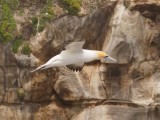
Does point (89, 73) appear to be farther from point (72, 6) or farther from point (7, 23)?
point (7, 23)

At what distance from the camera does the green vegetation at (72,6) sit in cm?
1438

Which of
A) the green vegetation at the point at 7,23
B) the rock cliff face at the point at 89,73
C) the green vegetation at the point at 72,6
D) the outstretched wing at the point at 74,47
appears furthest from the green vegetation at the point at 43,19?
the outstretched wing at the point at 74,47

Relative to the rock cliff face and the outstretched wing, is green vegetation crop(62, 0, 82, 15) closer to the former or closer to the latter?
the rock cliff face

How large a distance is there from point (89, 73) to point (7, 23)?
2.62 meters

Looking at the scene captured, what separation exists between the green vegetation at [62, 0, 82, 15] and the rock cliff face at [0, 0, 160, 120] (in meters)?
0.16

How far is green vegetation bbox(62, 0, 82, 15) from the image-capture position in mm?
14383

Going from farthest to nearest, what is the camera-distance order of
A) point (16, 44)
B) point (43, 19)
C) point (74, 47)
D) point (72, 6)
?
point (72, 6)
point (43, 19)
point (16, 44)
point (74, 47)

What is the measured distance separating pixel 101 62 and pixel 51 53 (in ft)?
4.53

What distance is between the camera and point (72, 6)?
14.4m

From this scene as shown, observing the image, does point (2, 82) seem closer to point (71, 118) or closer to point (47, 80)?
point (47, 80)

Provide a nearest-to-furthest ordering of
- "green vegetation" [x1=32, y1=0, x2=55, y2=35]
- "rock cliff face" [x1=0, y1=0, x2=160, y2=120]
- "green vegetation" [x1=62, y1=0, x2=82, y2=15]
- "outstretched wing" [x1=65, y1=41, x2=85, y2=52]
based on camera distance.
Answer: "outstretched wing" [x1=65, y1=41, x2=85, y2=52], "rock cliff face" [x1=0, y1=0, x2=160, y2=120], "green vegetation" [x1=32, y1=0, x2=55, y2=35], "green vegetation" [x1=62, y1=0, x2=82, y2=15]

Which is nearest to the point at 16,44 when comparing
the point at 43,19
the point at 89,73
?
the point at 43,19

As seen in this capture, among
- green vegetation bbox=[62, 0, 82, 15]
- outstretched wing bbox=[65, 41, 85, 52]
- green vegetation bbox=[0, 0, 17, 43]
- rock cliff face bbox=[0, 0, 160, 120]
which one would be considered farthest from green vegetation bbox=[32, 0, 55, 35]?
outstretched wing bbox=[65, 41, 85, 52]

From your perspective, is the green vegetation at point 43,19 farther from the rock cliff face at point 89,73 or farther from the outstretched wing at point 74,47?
the outstretched wing at point 74,47
